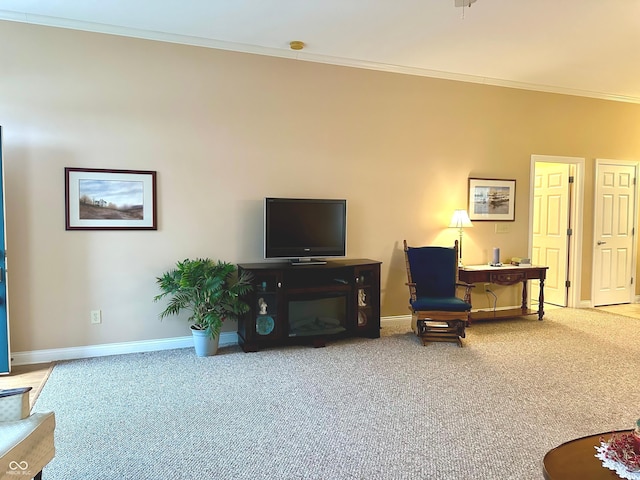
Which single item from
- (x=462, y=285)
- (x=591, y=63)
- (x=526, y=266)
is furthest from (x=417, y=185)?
(x=591, y=63)

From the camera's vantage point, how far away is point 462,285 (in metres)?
4.77

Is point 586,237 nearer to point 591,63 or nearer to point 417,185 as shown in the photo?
point 591,63

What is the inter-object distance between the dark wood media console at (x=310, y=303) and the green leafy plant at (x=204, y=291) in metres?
0.13

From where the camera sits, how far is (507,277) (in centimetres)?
527

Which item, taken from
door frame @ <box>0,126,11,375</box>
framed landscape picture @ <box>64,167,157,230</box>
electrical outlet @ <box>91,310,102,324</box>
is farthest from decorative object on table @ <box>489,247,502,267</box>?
door frame @ <box>0,126,11,375</box>

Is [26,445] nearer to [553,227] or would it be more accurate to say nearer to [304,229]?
[304,229]

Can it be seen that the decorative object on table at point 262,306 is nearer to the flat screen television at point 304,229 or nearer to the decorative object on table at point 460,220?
the flat screen television at point 304,229

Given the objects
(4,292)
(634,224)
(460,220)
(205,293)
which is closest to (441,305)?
(460,220)

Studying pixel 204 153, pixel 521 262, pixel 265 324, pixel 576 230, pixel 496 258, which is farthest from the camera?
pixel 576 230

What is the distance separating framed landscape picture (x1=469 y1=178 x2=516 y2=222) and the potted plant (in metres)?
3.07

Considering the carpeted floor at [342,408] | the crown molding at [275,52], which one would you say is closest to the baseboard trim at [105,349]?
the carpeted floor at [342,408]

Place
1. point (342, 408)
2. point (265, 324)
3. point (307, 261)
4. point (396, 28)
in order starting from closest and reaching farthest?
point (342, 408), point (396, 28), point (265, 324), point (307, 261)

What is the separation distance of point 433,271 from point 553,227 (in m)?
2.72

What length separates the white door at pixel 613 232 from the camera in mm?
6168
